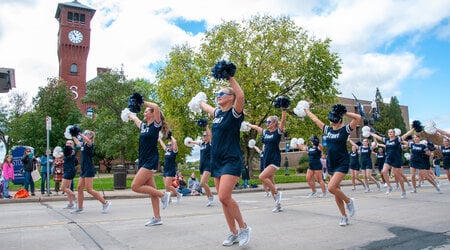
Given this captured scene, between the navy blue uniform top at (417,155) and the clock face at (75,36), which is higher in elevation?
the clock face at (75,36)

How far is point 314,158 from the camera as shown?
13.8 metres

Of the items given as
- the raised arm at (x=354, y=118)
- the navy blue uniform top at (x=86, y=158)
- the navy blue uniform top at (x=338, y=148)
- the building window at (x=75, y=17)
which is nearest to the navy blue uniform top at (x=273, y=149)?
the navy blue uniform top at (x=338, y=148)

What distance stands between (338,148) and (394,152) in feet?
22.1

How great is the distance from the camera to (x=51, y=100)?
48188 mm

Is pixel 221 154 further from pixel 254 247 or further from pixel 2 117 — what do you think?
pixel 2 117

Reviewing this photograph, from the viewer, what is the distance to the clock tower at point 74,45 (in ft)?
228

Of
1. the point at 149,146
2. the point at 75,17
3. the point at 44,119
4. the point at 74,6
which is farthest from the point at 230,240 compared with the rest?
the point at 74,6

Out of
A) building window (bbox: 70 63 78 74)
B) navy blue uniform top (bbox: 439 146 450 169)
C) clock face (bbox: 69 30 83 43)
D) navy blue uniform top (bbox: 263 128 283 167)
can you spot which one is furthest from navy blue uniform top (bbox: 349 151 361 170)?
clock face (bbox: 69 30 83 43)

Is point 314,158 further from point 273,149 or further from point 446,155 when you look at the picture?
point 446,155

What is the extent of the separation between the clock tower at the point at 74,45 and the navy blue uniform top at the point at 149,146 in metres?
65.6

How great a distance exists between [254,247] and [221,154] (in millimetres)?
1357

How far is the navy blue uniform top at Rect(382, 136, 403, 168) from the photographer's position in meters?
12.7

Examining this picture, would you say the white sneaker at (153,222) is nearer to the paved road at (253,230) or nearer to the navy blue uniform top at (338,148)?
the paved road at (253,230)

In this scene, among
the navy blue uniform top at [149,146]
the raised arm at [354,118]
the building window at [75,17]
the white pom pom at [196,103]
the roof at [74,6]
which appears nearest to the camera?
the white pom pom at [196,103]
